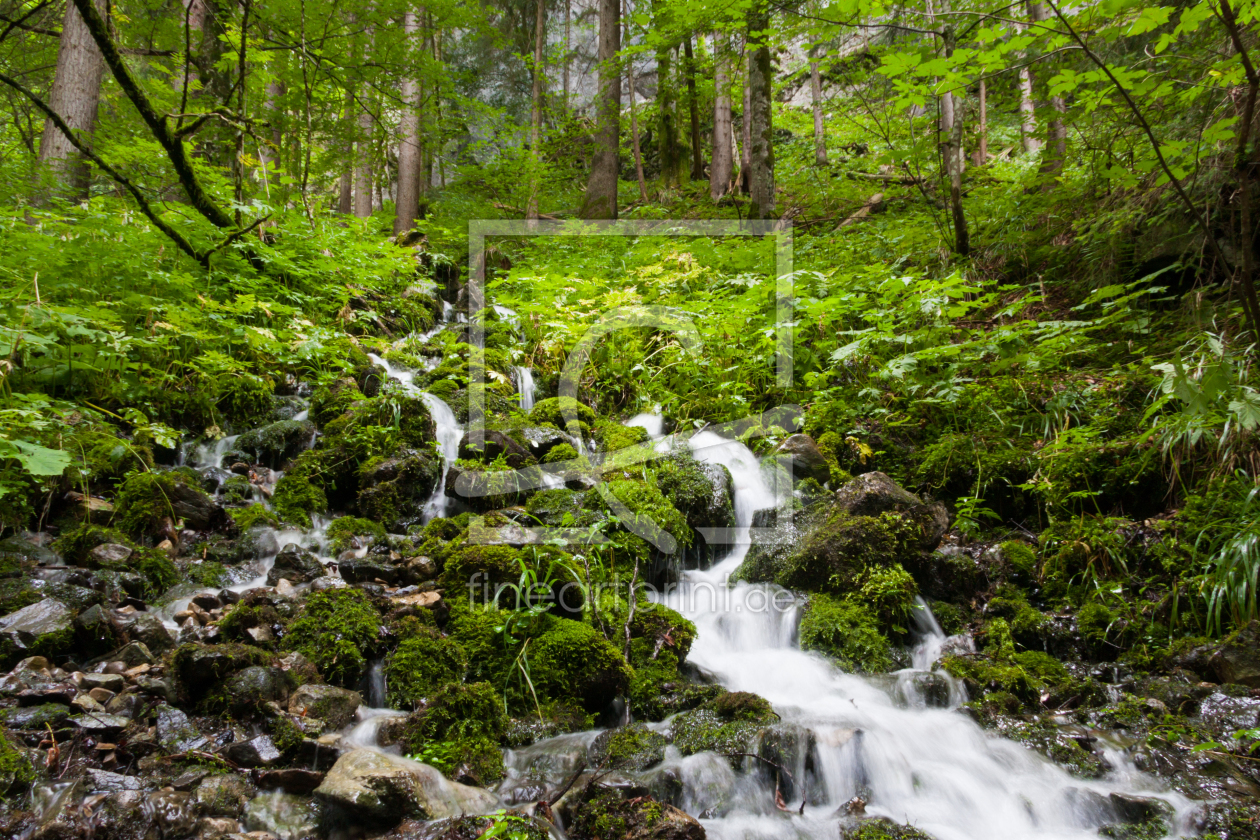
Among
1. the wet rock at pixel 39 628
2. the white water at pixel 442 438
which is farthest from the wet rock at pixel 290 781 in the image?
the white water at pixel 442 438

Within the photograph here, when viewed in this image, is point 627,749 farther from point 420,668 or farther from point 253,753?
point 253,753

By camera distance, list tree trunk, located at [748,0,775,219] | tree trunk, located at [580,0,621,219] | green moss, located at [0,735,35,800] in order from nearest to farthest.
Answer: green moss, located at [0,735,35,800]
tree trunk, located at [748,0,775,219]
tree trunk, located at [580,0,621,219]

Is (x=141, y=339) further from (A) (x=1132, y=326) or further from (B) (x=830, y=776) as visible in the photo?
(A) (x=1132, y=326)

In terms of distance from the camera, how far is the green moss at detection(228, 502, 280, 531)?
471 cm

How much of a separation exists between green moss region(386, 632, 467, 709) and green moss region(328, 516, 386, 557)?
156cm

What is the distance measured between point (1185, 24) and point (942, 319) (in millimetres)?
Answer: 2986

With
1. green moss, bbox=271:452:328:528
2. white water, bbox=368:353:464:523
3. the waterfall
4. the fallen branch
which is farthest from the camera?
the fallen branch

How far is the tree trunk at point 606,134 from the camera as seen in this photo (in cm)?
1199

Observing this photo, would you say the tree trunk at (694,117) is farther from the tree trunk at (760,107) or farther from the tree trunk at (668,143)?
the tree trunk at (760,107)

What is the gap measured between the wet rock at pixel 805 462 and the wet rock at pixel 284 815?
4275 millimetres

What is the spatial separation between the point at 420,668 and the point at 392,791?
0.94 metres

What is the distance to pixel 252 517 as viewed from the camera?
15.6ft

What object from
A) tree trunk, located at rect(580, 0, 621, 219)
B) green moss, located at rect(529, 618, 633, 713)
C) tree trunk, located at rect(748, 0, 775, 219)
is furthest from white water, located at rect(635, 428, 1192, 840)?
tree trunk, located at rect(580, 0, 621, 219)

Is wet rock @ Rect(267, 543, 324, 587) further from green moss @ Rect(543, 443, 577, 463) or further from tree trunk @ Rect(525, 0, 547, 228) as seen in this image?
tree trunk @ Rect(525, 0, 547, 228)
